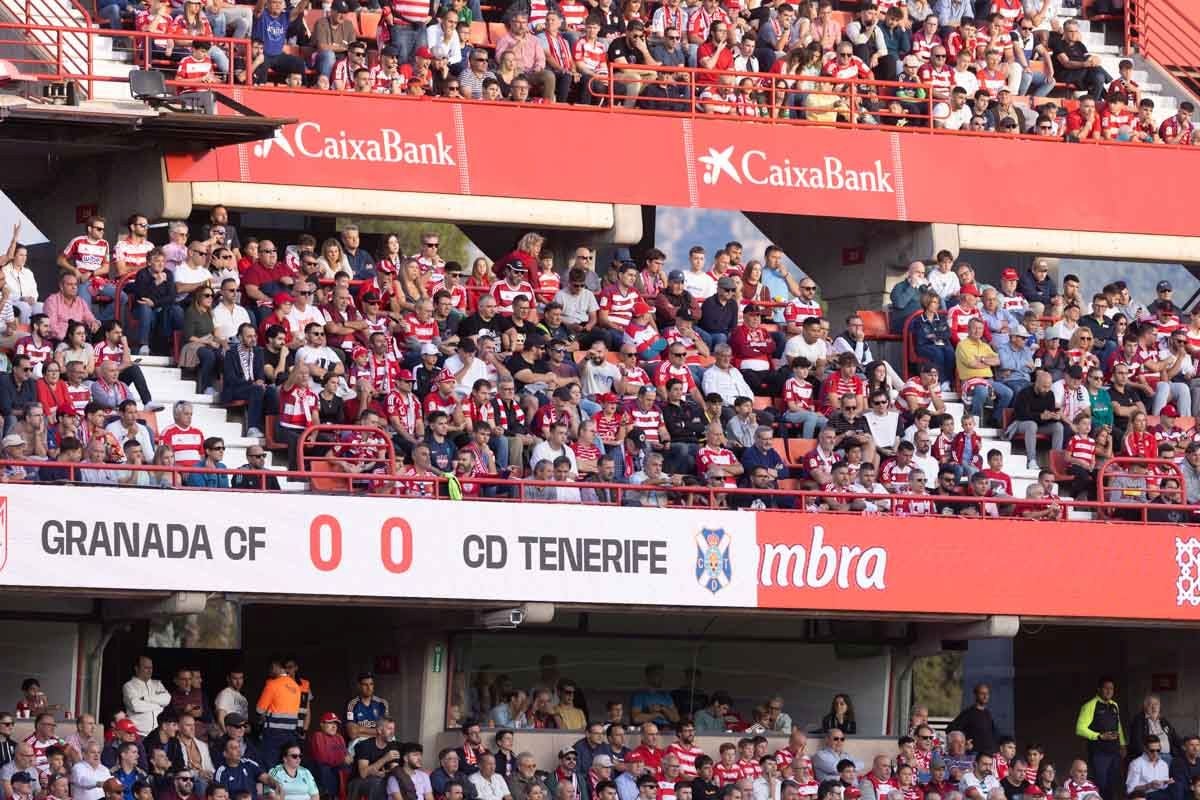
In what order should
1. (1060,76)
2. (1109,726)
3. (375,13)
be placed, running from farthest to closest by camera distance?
(1060,76) → (375,13) → (1109,726)

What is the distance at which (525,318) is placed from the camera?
85.0 ft

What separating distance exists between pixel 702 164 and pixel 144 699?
30.9 feet

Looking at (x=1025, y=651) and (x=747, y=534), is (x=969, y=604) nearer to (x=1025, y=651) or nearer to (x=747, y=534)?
(x=747, y=534)

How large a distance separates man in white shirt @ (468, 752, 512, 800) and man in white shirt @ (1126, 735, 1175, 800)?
19.6ft

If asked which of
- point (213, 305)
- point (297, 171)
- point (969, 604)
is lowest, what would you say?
point (969, 604)

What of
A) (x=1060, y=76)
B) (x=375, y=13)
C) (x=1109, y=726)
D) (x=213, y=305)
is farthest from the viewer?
(x=1060, y=76)

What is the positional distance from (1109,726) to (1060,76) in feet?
28.8

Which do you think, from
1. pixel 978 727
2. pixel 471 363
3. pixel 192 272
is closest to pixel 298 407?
pixel 471 363

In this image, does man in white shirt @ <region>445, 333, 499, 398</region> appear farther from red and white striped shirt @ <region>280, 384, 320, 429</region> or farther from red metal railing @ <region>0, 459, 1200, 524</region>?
red and white striped shirt @ <region>280, 384, 320, 429</region>

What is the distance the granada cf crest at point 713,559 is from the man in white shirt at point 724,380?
215 centimetres

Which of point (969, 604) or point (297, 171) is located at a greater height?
point (297, 171)

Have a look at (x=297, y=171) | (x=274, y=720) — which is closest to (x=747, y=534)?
(x=274, y=720)

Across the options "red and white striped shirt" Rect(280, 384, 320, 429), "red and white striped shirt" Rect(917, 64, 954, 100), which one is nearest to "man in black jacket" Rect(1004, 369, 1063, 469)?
"red and white striped shirt" Rect(917, 64, 954, 100)

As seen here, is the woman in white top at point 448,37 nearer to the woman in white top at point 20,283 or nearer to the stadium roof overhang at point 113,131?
the stadium roof overhang at point 113,131
